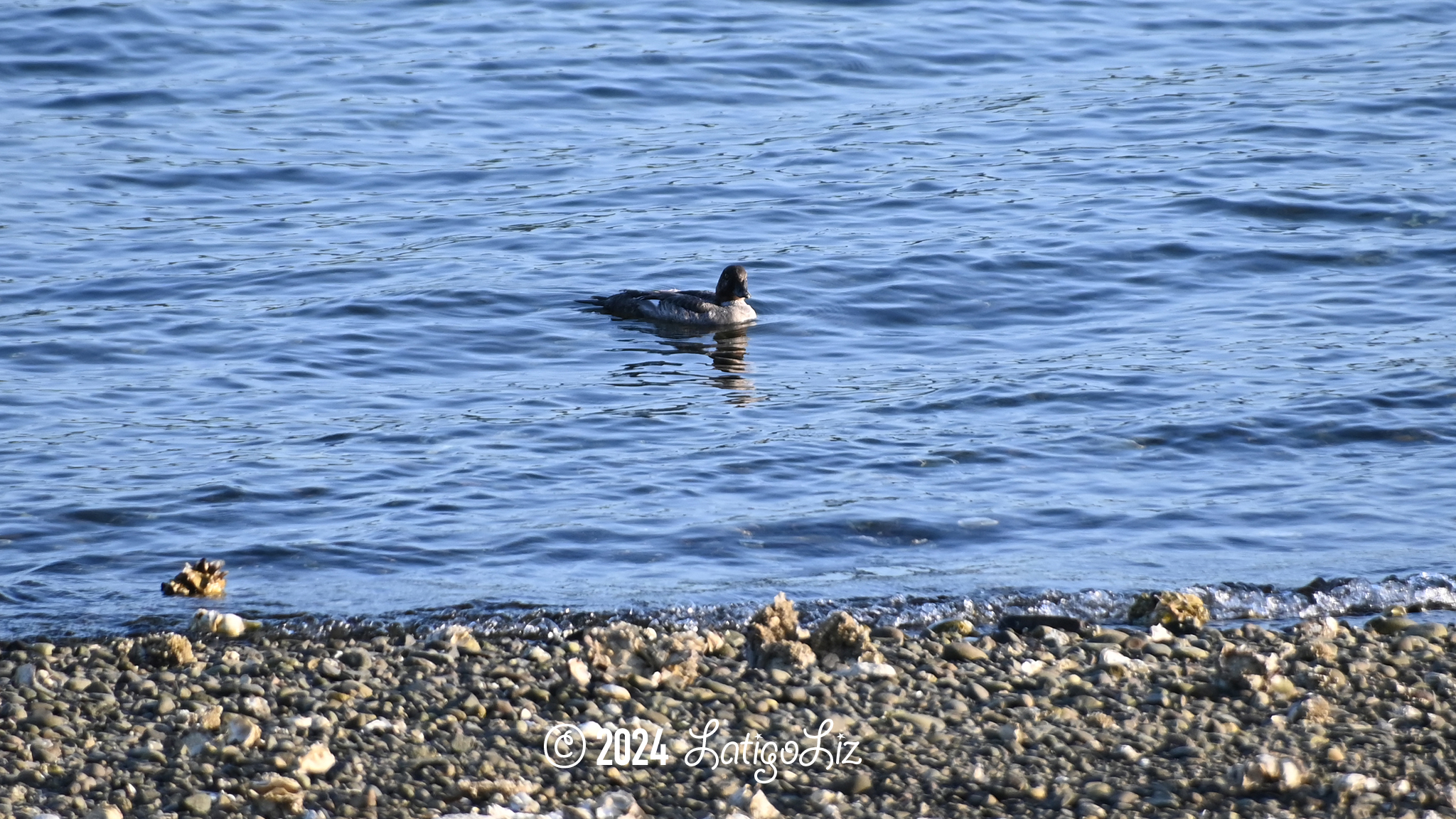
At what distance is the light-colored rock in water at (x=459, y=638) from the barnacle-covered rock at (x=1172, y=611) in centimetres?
290

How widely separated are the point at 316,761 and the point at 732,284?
843cm

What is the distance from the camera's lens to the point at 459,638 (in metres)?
7.09

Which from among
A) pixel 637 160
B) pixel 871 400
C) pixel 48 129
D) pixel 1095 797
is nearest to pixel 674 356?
pixel 871 400

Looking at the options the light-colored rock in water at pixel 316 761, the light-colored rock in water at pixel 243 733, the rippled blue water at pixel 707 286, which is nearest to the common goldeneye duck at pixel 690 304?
the rippled blue water at pixel 707 286

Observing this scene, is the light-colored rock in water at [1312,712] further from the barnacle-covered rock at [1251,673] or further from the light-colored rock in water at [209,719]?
the light-colored rock in water at [209,719]

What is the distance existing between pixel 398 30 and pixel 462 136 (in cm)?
530

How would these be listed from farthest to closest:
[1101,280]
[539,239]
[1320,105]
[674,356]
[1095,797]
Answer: [1320,105], [539,239], [1101,280], [674,356], [1095,797]

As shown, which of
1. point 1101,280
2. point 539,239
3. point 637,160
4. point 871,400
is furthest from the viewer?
point 637,160

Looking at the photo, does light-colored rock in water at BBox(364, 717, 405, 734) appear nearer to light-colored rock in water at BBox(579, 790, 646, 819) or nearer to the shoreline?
the shoreline

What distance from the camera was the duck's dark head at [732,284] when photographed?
1373 centimetres

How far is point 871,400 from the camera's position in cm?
1134

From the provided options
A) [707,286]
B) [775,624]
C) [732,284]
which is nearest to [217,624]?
[775,624]

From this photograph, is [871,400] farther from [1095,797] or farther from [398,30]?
[398,30]

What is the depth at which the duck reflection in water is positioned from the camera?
12.1m
